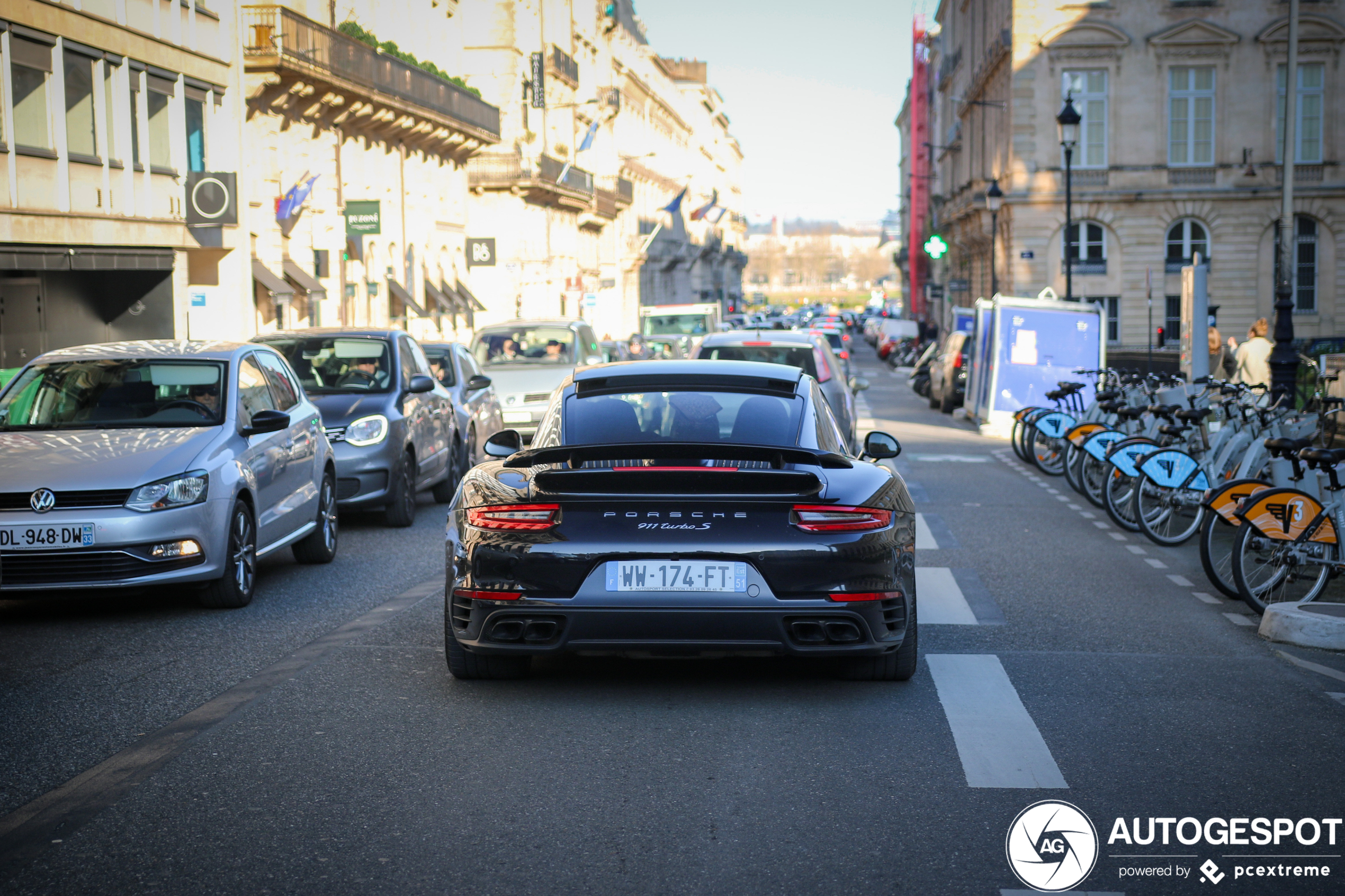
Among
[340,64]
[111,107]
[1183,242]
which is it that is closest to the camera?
[111,107]

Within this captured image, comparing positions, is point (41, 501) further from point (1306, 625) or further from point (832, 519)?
point (1306, 625)

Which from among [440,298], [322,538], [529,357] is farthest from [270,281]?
[322,538]

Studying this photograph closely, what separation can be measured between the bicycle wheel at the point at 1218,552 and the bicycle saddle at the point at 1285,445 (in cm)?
54

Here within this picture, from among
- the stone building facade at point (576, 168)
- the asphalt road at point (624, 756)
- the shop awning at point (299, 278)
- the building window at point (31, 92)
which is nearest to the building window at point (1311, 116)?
the stone building facade at point (576, 168)

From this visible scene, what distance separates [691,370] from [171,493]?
3.16 m

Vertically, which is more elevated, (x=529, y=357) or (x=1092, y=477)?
(x=529, y=357)

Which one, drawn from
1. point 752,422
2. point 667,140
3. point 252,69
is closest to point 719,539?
point 752,422

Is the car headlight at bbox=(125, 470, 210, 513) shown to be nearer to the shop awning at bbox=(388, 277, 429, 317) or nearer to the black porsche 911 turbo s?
the black porsche 911 turbo s

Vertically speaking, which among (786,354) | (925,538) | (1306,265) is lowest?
(925,538)

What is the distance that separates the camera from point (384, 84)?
1537 inches

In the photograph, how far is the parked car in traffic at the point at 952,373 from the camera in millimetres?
33531

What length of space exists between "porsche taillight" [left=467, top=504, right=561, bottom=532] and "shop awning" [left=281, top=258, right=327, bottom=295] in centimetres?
2930

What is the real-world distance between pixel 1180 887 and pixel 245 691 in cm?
407

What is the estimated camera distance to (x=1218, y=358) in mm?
34906
